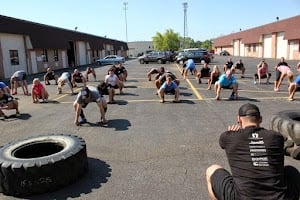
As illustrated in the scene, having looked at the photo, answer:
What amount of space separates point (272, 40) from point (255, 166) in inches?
2109

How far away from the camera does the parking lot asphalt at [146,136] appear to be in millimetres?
4969

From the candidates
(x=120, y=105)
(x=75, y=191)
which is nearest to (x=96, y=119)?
(x=120, y=105)

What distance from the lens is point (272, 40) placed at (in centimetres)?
5244

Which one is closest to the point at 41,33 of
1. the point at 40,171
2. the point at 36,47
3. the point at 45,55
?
the point at 45,55

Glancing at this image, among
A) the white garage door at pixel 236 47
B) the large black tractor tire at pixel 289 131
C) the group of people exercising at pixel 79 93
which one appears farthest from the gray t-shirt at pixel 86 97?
the white garage door at pixel 236 47

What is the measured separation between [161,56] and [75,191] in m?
40.0

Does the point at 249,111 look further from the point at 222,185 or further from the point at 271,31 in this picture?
the point at 271,31

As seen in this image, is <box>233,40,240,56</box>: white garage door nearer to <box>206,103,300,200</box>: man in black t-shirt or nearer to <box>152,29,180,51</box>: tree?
<box>152,29,180,51</box>: tree

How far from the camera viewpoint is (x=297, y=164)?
570cm

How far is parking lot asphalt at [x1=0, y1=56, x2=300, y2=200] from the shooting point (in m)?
4.97

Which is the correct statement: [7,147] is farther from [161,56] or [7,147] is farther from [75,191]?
[161,56]

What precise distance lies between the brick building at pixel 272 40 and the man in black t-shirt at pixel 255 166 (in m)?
42.6

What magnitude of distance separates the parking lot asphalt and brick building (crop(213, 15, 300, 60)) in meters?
33.3

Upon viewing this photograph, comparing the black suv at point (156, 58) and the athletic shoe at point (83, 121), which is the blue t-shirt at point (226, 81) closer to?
the athletic shoe at point (83, 121)
